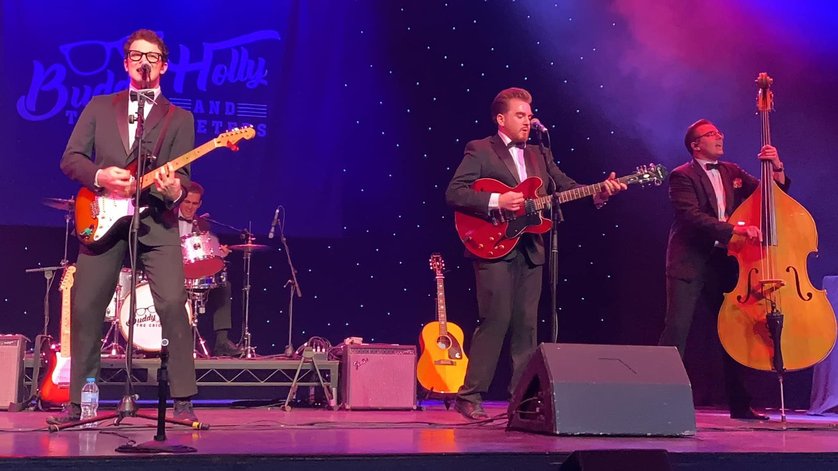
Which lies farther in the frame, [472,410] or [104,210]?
[472,410]

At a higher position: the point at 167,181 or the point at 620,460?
the point at 167,181

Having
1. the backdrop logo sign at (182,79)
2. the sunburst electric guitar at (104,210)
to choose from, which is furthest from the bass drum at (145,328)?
the sunburst electric guitar at (104,210)

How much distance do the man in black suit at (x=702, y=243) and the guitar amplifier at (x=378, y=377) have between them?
6.88 ft

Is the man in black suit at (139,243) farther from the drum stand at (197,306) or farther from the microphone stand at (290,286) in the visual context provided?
the drum stand at (197,306)

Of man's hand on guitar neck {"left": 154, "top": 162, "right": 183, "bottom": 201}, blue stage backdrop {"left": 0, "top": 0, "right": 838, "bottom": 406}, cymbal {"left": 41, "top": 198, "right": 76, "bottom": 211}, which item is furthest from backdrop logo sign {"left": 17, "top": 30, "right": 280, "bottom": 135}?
man's hand on guitar neck {"left": 154, "top": 162, "right": 183, "bottom": 201}

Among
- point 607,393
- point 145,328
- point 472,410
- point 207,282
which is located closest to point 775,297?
point 472,410

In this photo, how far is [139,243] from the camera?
198 inches

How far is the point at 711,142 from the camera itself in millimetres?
6801

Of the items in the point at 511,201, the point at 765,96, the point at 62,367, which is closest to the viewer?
the point at 511,201

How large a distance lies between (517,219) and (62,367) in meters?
3.99

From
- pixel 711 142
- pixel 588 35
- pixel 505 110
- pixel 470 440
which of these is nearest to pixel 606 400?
pixel 470 440

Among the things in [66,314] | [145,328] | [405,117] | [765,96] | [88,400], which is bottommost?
[88,400]

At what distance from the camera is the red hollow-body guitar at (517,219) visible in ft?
19.1

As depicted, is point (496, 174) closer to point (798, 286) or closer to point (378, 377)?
point (798, 286)
